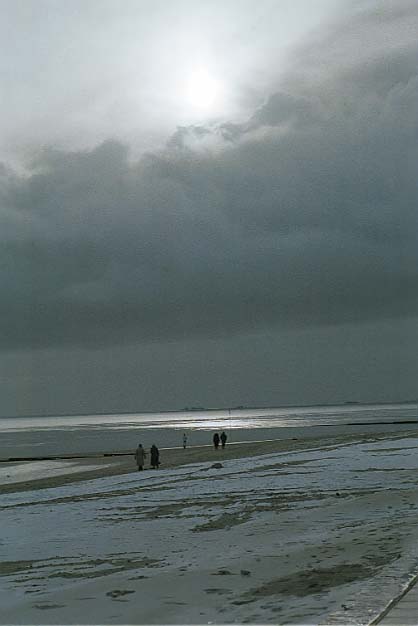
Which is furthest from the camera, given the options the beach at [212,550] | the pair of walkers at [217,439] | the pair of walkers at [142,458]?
the pair of walkers at [217,439]

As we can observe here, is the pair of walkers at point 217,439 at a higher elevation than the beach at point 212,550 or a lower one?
higher

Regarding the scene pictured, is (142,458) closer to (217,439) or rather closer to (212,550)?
(217,439)

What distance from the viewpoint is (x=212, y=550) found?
1617cm

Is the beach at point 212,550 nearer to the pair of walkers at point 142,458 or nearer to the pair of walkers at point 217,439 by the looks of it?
the pair of walkers at point 142,458

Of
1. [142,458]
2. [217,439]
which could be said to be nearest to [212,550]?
[142,458]

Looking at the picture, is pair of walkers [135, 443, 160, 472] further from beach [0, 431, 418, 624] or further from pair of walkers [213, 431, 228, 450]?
pair of walkers [213, 431, 228, 450]

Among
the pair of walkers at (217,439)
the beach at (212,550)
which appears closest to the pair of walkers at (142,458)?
the beach at (212,550)

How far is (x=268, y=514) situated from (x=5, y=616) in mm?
11187

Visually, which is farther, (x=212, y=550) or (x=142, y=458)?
(x=142, y=458)

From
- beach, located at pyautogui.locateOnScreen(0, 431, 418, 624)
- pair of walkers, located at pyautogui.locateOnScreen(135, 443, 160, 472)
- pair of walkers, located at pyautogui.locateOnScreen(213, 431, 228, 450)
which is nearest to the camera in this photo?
beach, located at pyautogui.locateOnScreen(0, 431, 418, 624)

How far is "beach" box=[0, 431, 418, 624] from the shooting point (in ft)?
36.2

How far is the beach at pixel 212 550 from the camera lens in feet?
36.2

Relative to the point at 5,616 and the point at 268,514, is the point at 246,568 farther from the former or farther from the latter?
the point at 268,514

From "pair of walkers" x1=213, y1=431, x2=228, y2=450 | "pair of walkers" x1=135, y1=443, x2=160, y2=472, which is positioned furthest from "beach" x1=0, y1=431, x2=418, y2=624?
"pair of walkers" x1=213, y1=431, x2=228, y2=450
